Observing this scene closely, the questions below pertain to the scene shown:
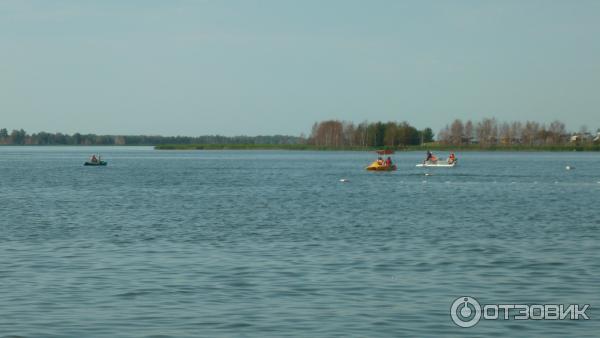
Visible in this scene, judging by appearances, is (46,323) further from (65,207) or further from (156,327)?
(65,207)

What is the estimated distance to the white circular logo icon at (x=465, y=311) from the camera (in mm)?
19219

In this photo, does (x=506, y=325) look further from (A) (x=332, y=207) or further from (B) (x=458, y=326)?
(A) (x=332, y=207)

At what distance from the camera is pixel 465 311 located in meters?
20.3

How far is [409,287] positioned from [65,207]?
3421 centimetres

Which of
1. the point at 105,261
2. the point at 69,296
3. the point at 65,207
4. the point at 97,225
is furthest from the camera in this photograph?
the point at 65,207

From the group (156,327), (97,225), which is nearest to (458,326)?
(156,327)

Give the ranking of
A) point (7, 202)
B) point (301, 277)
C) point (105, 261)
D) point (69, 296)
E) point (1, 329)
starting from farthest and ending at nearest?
point (7, 202) < point (105, 261) < point (301, 277) < point (69, 296) < point (1, 329)

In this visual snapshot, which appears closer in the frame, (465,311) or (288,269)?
(465,311)

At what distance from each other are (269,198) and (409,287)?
40849 mm

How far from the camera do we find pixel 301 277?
81.2 feet

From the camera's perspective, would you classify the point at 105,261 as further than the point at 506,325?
Yes

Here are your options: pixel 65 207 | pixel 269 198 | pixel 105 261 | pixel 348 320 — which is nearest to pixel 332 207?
pixel 269 198

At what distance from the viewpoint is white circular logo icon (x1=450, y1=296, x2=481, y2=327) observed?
63.1ft

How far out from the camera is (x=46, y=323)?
19062mm
